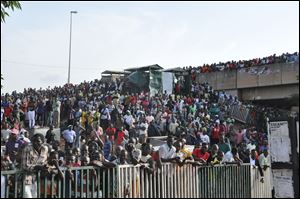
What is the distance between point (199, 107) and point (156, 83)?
12.7 feet

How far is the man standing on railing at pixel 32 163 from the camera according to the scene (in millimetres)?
7617

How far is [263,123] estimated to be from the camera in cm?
2853

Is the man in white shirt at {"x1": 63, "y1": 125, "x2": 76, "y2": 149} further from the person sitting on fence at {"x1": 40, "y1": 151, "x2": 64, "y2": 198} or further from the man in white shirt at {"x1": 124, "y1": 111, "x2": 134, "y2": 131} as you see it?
the person sitting on fence at {"x1": 40, "y1": 151, "x2": 64, "y2": 198}

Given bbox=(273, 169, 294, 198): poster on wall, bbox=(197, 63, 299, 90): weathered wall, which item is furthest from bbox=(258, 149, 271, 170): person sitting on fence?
bbox=(197, 63, 299, 90): weathered wall

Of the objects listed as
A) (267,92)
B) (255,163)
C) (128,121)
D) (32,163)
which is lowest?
(255,163)

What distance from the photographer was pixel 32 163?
8.31 meters

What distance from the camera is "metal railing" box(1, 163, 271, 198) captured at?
310 inches

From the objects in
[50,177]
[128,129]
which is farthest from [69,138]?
[50,177]

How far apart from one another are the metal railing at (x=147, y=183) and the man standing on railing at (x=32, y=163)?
0.22ft

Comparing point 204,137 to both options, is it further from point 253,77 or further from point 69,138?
point 253,77

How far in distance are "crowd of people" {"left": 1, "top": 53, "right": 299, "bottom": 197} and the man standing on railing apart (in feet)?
0.07

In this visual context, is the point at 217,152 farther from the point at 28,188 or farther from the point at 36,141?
the point at 28,188

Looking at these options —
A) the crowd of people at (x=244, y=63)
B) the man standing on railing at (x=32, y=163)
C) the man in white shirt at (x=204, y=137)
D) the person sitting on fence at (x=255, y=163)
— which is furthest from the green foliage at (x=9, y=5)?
the crowd of people at (x=244, y=63)

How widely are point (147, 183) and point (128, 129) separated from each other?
11.7 metres
